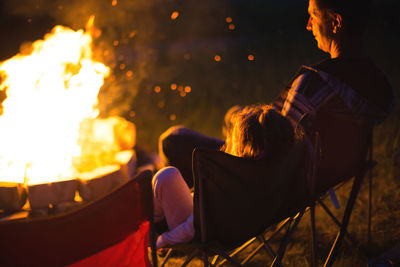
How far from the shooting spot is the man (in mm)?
1949

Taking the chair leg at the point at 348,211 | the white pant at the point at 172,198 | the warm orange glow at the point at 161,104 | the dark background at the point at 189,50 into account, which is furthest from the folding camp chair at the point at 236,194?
the warm orange glow at the point at 161,104

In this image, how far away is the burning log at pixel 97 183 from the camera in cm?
301

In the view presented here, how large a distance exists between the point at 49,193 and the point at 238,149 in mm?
1721

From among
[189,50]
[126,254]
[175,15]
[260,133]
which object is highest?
[175,15]

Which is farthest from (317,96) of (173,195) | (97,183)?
(97,183)

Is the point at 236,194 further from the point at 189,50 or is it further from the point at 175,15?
the point at 175,15

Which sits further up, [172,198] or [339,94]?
[339,94]

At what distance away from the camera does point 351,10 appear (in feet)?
6.79

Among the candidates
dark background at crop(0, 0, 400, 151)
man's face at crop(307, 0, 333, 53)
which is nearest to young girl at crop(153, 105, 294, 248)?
man's face at crop(307, 0, 333, 53)

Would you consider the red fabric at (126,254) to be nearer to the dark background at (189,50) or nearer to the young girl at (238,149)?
the young girl at (238,149)

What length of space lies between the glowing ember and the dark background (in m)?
1.28

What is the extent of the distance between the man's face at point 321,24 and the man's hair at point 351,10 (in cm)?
4

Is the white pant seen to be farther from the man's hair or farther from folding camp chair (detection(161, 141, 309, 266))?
the man's hair

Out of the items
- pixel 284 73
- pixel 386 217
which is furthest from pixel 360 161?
pixel 284 73
